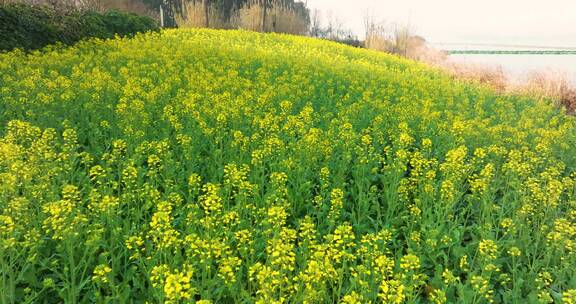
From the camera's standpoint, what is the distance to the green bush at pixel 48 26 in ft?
37.8

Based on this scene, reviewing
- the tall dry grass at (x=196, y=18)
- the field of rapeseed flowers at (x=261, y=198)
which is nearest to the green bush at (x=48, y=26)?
the field of rapeseed flowers at (x=261, y=198)

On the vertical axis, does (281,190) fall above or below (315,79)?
below

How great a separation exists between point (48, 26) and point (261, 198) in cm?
1115

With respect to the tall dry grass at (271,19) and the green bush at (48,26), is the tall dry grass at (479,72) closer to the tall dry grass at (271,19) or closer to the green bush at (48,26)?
the tall dry grass at (271,19)

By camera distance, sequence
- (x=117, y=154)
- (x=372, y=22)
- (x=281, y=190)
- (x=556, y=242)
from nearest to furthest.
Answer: (x=556, y=242) < (x=281, y=190) < (x=117, y=154) < (x=372, y=22)

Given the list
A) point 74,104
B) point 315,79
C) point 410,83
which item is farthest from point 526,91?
point 74,104

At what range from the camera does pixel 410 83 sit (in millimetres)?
12055

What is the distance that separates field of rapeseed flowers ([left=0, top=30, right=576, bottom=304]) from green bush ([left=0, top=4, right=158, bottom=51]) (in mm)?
2026

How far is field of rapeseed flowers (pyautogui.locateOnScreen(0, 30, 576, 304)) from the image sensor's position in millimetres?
3131

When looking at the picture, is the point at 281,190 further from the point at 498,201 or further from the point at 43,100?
the point at 43,100

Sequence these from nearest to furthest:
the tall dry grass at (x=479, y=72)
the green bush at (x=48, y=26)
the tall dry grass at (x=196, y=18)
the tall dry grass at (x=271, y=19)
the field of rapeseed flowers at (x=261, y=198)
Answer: the field of rapeseed flowers at (x=261, y=198) < the green bush at (x=48, y=26) < the tall dry grass at (x=479, y=72) < the tall dry grass at (x=196, y=18) < the tall dry grass at (x=271, y=19)

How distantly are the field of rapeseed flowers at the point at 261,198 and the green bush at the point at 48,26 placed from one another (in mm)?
2026

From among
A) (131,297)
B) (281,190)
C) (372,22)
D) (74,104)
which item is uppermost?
(372,22)

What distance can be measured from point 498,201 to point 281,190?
289 centimetres
